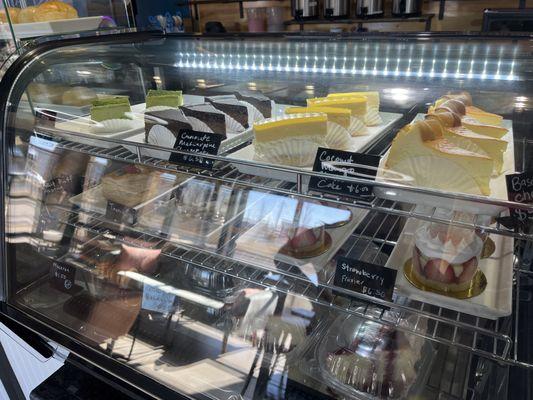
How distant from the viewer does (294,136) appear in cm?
100

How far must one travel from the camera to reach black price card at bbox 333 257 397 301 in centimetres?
80

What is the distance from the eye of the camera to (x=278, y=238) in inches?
42.0

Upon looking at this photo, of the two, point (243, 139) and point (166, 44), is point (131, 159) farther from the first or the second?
point (166, 44)

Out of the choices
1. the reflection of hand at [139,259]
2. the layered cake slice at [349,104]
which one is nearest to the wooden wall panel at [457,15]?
the layered cake slice at [349,104]

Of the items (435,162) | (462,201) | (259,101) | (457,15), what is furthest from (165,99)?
(457,15)

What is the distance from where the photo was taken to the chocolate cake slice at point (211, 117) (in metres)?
1.16

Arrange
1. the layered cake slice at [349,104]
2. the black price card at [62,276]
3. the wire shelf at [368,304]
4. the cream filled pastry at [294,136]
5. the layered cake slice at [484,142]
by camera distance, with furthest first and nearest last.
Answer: the black price card at [62,276]
the layered cake slice at [349,104]
the cream filled pastry at [294,136]
the layered cake slice at [484,142]
the wire shelf at [368,304]

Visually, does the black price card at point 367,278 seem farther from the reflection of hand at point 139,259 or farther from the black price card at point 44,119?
the black price card at point 44,119

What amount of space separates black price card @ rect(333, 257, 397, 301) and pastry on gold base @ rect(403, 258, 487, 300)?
8cm

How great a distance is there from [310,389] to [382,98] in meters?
0.79

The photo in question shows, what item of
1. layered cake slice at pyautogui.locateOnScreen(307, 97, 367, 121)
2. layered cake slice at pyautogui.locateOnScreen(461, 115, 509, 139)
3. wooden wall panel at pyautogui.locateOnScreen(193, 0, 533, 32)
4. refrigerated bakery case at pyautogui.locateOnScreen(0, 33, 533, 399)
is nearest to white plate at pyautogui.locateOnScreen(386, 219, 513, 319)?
refrigerated bakery case at pyautogui.locateOnScreen(0, 33, 533, 399)

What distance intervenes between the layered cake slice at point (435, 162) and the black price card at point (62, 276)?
106cm

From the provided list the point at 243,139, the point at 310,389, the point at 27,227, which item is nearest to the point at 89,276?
the point at 27,227

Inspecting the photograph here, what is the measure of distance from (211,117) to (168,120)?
120 millimetres
